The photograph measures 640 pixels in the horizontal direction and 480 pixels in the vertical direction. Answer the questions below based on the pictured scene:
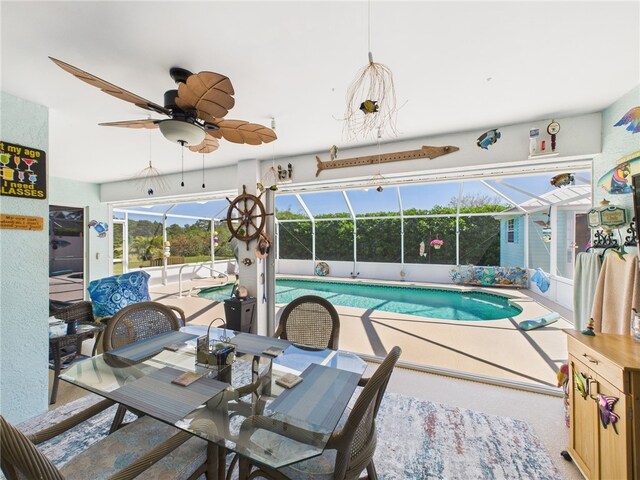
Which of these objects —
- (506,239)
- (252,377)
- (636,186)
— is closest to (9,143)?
(252,377)

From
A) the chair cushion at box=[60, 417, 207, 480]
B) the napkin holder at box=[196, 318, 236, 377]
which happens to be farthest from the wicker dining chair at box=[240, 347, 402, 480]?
the napkin holder at box=[196, 318, 236, 377]

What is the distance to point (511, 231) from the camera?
25.1 feet

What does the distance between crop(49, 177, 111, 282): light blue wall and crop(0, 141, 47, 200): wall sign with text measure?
12.9ft

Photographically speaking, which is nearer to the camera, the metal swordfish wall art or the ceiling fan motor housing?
the ceiling fan motor housing

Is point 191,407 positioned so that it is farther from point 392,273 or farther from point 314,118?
point 392,273

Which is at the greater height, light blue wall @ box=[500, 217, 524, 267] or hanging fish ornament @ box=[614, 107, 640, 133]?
hanging fish ornament @ box=[614, 107, 640, 133]

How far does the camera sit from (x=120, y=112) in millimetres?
2482

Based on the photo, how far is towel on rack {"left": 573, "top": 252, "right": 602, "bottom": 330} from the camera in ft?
7.05

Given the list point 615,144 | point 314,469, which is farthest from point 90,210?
point 615,144

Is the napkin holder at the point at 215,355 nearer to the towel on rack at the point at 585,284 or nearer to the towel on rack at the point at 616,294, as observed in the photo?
the towel on rack at the point at 616,294

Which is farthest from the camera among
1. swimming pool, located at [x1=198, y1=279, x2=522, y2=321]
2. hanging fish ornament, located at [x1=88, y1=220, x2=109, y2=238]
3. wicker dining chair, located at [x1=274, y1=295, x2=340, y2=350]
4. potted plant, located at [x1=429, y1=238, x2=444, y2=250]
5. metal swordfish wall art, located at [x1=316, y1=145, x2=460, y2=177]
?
potted plant, located at [x1=429, y1=238, x2=444, y2=250]

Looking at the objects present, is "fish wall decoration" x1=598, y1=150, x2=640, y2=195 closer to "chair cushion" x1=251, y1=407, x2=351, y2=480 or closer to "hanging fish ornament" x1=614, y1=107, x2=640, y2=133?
"hanging fish ornament" x1=614, y1=107, x2=640, y2=133

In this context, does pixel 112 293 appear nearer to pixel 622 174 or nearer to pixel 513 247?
pixel 622 174

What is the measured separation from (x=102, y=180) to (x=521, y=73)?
6.84 metres
